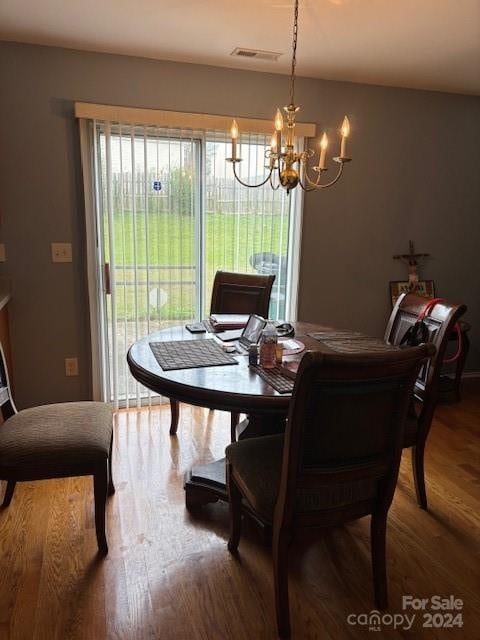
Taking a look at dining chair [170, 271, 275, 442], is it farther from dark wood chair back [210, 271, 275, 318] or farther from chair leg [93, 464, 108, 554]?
chair leg [93, 464, 108, 554]

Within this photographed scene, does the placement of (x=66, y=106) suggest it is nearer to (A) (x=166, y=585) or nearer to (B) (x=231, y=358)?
(B) (x=231, y=358)

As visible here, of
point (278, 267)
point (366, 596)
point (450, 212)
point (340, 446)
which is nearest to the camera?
point (340, 446)

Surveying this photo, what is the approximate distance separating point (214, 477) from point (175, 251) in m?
1.58

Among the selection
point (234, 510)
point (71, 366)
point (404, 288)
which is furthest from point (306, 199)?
point (234, 510)

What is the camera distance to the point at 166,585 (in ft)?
5.39

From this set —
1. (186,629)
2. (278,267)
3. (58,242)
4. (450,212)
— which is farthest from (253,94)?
(186,629)

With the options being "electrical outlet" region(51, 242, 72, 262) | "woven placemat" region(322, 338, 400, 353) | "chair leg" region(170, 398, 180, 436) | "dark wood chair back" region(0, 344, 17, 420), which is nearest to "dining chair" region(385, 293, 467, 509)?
"woven placemat" region(322, 338, 400, 353)

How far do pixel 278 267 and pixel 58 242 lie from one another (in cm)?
154

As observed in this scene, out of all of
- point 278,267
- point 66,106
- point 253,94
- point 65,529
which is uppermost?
point 253,94

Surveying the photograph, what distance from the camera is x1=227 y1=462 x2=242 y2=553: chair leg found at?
67.8 inches

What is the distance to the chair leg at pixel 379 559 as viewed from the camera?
60.6 inches

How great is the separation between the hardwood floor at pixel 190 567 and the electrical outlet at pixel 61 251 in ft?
4.43

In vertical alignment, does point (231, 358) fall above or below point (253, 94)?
below

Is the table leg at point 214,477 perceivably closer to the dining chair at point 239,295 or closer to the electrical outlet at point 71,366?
the dining chair at point 239,295
